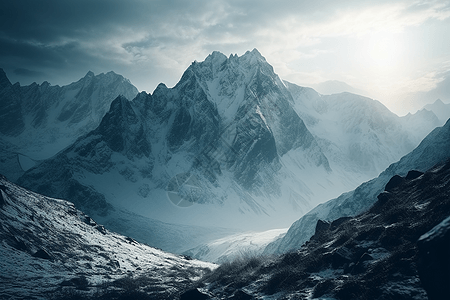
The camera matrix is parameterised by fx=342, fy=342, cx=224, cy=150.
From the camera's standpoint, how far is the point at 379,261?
78.2ft

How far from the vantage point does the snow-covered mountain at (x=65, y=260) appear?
44.8 m

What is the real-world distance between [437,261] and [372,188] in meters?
102

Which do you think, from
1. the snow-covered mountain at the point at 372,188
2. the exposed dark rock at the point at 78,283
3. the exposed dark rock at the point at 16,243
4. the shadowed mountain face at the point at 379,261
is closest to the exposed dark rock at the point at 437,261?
the shadowed mountain face at the point at 379,261

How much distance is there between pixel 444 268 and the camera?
Result: 57.3 feet

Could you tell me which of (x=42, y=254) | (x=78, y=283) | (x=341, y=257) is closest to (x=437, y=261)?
(x=341, y=257)

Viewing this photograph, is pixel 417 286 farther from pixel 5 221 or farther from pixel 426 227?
pixel 5 221

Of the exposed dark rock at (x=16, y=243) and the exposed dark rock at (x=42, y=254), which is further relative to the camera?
the exposed dark rock at (x=42, y=254)

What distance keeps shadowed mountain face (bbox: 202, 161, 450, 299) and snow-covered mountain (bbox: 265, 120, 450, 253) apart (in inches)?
2442

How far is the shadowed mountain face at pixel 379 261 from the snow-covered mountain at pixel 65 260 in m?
14.9

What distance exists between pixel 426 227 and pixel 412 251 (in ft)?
8.65

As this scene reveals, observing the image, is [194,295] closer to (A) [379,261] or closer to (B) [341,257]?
(B) [341,257]

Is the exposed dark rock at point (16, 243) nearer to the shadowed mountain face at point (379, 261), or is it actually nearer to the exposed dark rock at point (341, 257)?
the shadowed mountain face at point (379, 261)

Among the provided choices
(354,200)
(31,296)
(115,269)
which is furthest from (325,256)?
(354,200)

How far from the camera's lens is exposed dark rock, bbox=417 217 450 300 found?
17281mm
